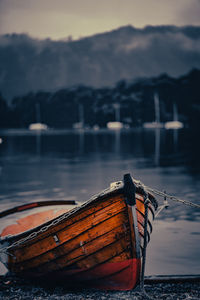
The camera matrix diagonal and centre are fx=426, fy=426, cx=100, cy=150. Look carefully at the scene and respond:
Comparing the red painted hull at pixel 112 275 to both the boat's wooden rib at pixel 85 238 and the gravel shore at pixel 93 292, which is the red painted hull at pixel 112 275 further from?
the boat's wooden rib at pixel 85 238

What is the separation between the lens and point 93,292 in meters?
8.10

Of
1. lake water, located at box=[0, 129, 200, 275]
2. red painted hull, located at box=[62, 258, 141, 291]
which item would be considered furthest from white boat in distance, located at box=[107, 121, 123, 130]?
red painted hull, located at box=[62, 258, 141, 291]

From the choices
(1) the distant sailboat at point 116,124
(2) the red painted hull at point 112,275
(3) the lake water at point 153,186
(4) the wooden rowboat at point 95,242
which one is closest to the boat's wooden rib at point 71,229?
(4) the wooden rowboat at point 95,242

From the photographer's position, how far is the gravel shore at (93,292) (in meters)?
7.66

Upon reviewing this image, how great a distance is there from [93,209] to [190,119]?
19455 cm

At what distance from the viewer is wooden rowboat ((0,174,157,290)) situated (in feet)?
24.9

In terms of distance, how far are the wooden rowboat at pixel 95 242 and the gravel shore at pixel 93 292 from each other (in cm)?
18

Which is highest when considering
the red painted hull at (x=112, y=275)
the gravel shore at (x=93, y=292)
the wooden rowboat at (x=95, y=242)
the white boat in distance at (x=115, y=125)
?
the white boat in distance at (x=115, y=125)

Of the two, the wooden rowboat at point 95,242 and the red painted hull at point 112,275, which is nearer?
the wooden rowboat at point 95,242

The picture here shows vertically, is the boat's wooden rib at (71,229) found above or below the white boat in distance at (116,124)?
below

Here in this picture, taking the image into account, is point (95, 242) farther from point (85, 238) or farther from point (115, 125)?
point (115, 125)

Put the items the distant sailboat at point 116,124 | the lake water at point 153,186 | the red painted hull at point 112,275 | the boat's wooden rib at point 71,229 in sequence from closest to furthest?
the boat's wooden rib at point 71,229 → the red painted hull at point 112,275 → the lake water at point 153,186 → the distant sailboat at point 116,124

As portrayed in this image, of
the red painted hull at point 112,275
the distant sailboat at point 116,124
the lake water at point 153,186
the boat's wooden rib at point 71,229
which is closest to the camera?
the boat's wooden rib at point 71,229

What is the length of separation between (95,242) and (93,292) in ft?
3.59
